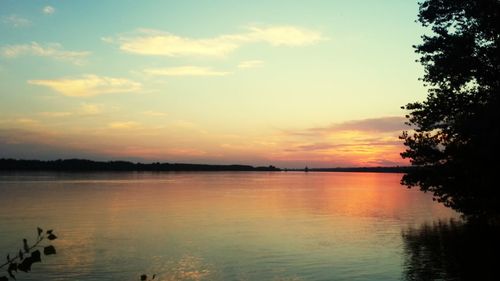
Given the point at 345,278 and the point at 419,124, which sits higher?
the point at 419,124

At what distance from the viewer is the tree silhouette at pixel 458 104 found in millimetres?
29078

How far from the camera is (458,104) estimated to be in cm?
3341

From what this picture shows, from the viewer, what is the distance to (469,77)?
32.2 m

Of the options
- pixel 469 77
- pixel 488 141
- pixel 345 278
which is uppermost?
pixel 469 77

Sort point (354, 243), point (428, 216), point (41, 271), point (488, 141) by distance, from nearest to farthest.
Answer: point (488, 141), point (41, 271), point (354, 243), point (428, 216)

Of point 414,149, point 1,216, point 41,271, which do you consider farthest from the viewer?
point 1,216

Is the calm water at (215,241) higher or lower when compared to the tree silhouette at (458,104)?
lower

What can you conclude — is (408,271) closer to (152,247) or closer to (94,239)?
(152,247)

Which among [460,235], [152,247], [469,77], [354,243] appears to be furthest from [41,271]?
[460,235]

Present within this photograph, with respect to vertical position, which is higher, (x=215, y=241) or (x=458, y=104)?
(x=458, y=104)

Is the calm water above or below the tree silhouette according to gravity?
below

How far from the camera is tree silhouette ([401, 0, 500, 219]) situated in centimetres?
2908

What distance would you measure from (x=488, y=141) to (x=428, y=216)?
39465mm

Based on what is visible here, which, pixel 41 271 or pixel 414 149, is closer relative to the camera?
pixel 41 271
